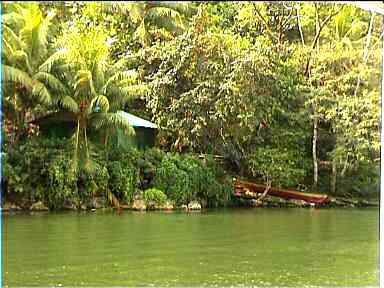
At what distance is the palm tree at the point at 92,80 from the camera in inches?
180

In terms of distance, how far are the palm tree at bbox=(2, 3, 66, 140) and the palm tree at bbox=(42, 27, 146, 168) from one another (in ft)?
0.30

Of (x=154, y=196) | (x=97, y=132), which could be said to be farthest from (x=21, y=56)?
(x=154, y=196)

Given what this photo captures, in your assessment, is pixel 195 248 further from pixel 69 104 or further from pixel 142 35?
pixel 142 35

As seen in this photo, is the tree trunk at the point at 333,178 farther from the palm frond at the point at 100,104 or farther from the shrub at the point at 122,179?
the palm frond at the point at 100,104

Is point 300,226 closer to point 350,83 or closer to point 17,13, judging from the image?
point 350,83

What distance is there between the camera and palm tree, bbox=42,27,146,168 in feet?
15.0

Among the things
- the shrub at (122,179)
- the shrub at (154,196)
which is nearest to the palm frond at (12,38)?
the shrub at (122,179)

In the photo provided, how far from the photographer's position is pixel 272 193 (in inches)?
196

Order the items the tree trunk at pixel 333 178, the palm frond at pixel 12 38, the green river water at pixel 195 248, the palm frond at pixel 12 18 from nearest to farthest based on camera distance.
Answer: the green river water at pixel 195 248 < the palm frond at pixel 12 18 < the palm frond at pixel 12 38 < the tree trunk at pixel 333 178

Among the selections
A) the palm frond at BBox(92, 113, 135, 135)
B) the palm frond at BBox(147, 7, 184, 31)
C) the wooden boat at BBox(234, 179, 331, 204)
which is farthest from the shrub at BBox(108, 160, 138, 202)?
the palm frond at BBox(147, 7, 184, 31)

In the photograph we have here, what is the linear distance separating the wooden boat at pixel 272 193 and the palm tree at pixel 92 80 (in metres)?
0.90

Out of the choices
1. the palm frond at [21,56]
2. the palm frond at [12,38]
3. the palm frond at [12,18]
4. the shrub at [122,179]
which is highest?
the palm frond at [12,18]

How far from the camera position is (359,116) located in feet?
16.6

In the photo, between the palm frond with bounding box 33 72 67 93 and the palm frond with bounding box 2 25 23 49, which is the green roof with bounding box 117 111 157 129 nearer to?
the palm frond with bounding box 33 72 67 93
